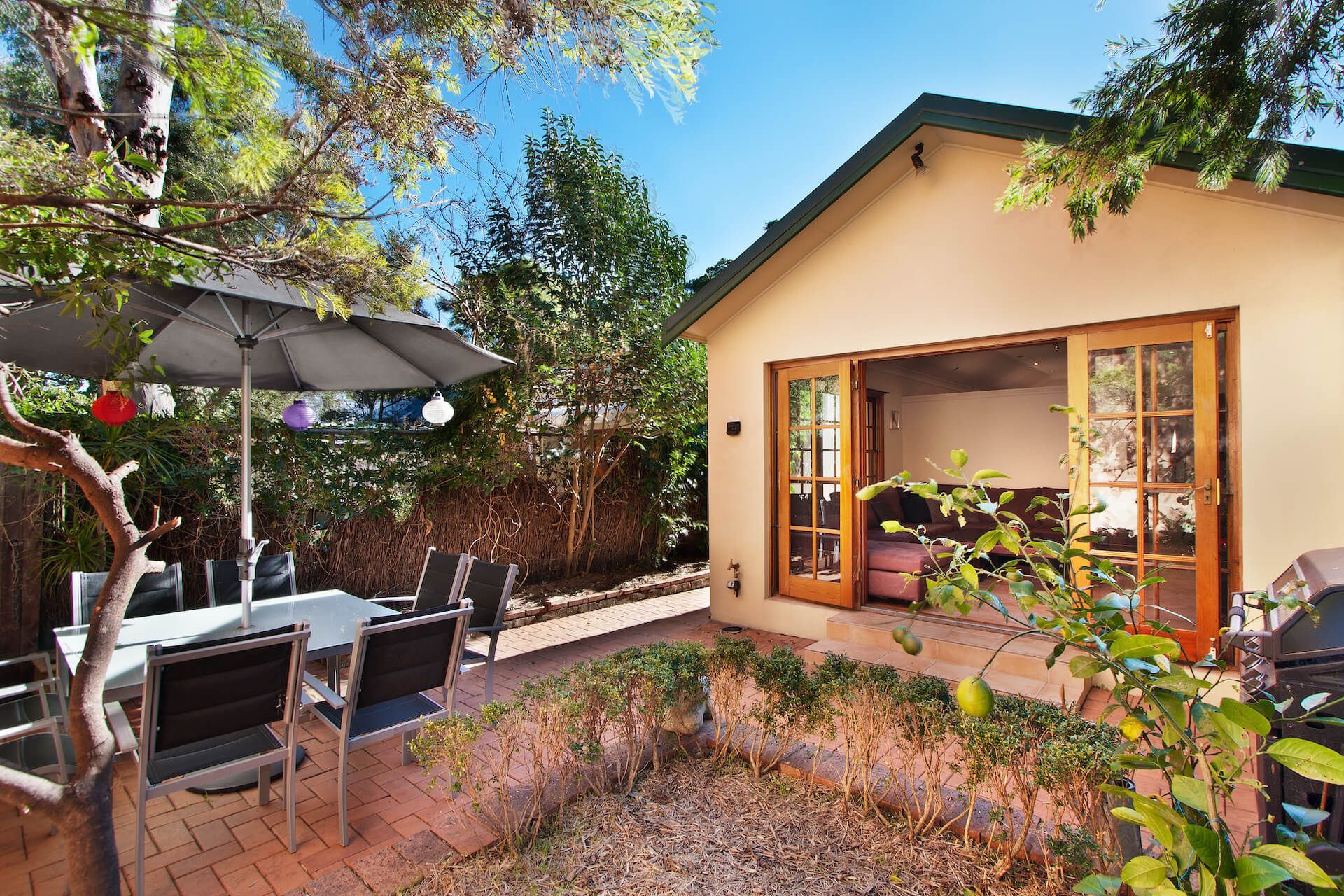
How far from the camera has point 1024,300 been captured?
14.5ft

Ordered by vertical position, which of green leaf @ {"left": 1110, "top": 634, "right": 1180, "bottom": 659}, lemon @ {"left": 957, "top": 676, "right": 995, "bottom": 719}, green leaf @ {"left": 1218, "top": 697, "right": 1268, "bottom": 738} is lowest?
lemon @ {"left": 957, "top": 676, "right": 995, "bottom": 719}

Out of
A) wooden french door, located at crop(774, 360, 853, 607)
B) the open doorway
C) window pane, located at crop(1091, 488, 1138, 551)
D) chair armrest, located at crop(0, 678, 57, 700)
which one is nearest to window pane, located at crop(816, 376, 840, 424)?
wooden french door, located at crop(774, 360, 853, 607)

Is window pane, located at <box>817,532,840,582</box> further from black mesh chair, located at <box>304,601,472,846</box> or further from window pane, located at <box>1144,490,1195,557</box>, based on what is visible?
black mesh chair, located at <box>304,601,472,846</box>

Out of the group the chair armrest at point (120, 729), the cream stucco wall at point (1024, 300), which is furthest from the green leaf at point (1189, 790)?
the cream stucco wall at point (1024, 300)

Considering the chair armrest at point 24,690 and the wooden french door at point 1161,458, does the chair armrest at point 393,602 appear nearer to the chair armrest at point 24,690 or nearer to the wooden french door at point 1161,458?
the chair armrest at point 24,690

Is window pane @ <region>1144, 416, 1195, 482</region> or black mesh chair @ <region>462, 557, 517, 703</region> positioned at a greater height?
window pane @ <region>1144, 416, 1195, 482</region>

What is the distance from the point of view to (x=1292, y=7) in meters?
2.53

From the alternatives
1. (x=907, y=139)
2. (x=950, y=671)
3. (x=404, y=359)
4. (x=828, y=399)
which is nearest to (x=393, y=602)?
(x=404, y=359)

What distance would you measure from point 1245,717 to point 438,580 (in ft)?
13.9

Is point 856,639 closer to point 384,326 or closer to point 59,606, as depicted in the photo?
point 384,326

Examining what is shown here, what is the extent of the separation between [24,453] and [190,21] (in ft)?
4.06

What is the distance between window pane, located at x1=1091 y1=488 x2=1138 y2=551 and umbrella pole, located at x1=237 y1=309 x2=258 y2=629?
5013 millimetres

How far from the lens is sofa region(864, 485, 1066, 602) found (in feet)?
18.7

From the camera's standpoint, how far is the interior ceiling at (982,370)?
27.1ft
